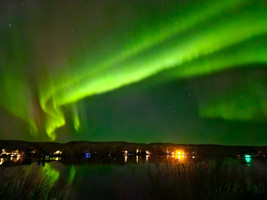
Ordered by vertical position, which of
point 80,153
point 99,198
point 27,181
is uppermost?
point 80,153

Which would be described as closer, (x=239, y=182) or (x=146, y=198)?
(x=239, y=182)

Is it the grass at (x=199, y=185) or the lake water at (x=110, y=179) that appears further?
the lake water at (x=110, y=179)

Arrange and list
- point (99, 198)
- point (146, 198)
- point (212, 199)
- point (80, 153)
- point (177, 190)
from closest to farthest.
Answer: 1. point (212, 199)
2. point (177, 190)
3. point (146, 198)
4. point (99, 198)
5. point (80, 153)

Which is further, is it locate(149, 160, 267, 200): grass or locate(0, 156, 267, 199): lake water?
locate(0, 156, 267, 199): lake water

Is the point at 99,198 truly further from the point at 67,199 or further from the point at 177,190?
the point at 177,190

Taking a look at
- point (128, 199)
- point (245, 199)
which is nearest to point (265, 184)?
point (245, 199)

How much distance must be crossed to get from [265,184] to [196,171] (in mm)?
3995

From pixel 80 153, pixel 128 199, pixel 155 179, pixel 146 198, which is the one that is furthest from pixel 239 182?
pixel 80 153

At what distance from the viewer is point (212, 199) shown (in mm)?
10219

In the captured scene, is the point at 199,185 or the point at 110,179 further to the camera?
the point at 110,179

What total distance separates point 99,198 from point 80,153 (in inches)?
6868

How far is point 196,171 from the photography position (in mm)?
11477

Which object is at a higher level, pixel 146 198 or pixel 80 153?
pixel 80 153

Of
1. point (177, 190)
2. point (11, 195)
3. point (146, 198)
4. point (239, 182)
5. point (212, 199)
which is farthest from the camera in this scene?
point (146, 198)
